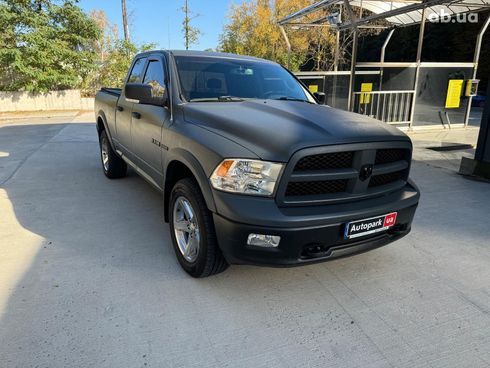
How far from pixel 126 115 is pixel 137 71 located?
2.11ft

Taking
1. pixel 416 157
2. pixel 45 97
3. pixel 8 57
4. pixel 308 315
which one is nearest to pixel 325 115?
pixel 308 315

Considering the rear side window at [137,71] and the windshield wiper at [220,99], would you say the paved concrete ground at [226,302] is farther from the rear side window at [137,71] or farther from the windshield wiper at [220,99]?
the rear side window at [137,71]

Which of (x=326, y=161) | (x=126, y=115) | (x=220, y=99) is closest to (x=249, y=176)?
(x=326, y=161)

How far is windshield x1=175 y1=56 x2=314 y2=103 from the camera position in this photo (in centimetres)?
354

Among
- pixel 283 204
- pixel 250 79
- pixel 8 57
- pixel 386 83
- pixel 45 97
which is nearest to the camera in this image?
pixel 283 204

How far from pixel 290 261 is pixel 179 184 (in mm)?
1127

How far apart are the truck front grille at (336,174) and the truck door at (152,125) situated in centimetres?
146

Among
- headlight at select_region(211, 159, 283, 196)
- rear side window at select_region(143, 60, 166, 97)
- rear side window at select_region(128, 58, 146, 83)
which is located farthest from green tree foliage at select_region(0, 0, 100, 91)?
headlight at select_region(211, 159, 283, 196)

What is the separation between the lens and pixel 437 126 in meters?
10.9

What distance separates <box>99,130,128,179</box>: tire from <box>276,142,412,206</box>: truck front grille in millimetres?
3816

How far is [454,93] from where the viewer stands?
10.6 metres

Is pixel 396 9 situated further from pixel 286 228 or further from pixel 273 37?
pixel 273 37

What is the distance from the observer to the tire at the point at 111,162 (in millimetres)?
5664

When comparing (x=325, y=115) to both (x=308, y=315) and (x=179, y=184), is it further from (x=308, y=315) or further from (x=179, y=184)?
(x=308, y=315)
